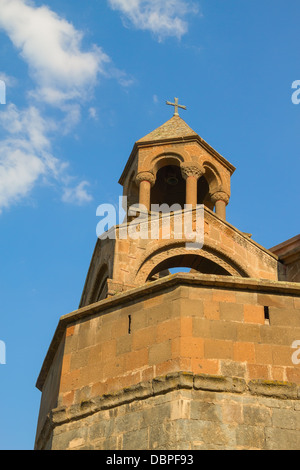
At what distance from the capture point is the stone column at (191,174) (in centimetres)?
1675

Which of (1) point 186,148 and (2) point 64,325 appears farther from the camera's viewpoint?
(1) point 186,148

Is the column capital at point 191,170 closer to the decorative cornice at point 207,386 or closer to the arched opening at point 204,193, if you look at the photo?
the arched opening at point 204,193

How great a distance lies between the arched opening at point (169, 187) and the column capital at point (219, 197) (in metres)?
1.28

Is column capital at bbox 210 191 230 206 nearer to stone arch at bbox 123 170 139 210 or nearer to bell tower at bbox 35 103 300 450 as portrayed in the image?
stone arch at bbox 123 170 139 210

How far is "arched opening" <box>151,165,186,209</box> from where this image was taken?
18.7 metres

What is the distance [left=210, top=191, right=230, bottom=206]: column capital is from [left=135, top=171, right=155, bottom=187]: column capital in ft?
4.67

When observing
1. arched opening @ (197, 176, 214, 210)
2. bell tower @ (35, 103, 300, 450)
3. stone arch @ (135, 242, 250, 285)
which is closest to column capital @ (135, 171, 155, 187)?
arched opening @ (197, 176, 214, 210)

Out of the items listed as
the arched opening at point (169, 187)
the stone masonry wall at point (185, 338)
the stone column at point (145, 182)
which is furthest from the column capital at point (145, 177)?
the stone masonry wall at point (185, 338)

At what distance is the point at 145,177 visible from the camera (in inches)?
671

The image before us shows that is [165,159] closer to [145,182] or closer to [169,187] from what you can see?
[145,182]
